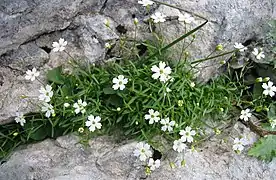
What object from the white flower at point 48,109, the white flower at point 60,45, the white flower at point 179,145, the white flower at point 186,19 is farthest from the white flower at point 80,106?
the white flower at point 186,19

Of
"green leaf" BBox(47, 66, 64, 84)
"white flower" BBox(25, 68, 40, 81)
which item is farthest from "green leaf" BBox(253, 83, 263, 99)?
"white flower" BBox(25, 68, 40, 81)

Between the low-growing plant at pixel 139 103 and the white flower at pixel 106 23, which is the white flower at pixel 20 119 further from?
the white flower at pixel 106 23

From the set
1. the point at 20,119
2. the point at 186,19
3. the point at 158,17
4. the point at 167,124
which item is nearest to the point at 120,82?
the point at 167,124

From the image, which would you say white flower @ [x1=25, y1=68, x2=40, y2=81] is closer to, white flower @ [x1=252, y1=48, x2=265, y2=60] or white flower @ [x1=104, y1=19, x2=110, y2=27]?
white flower @ [x1=104, y1=19, x2=110, y2=27]

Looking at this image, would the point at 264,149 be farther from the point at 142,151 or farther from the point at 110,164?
the point at 110,164

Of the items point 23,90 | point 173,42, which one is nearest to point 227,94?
point 173,42

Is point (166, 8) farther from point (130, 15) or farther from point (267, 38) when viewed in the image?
point (267, 38)
